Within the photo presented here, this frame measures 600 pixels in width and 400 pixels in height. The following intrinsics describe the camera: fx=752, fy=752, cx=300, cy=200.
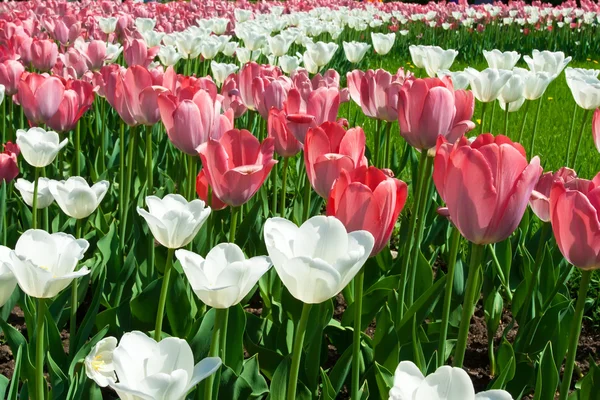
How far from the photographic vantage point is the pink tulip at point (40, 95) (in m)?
2.39

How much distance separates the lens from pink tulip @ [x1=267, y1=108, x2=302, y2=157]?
2008 millimetres

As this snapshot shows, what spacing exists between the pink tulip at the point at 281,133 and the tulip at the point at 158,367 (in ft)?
3.59

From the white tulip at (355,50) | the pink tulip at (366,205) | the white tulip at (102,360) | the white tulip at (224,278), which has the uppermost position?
the pink tulip at (366,205)

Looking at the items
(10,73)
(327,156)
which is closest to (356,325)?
(327,156)

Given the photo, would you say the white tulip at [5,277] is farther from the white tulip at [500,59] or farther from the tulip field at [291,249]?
the white tulip at [500,59]

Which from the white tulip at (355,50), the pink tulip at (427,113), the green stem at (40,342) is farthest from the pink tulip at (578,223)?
the white tulip at (355,50)

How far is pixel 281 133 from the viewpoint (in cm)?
202

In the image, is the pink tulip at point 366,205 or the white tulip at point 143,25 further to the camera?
the white tulip at point 143,25

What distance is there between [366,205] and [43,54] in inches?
104

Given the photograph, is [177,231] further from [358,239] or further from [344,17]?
[344,17]

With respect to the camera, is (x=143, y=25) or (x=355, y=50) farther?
(x=143, y=25)

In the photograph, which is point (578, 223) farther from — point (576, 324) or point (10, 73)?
point (10, 73)

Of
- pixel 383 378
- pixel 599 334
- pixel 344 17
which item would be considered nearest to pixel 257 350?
pixel 383 378

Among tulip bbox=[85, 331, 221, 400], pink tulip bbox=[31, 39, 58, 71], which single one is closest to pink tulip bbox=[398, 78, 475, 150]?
tulip bbox=[85, 331, 221, 400]
